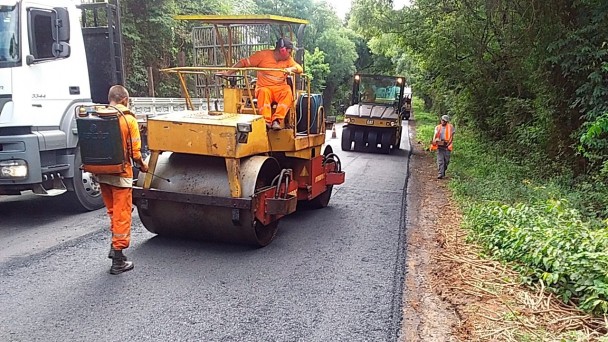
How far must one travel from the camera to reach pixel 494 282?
4867 mm

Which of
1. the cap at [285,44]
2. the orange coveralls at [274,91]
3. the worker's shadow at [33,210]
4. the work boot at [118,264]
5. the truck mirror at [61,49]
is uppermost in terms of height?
the cap at [285,44]

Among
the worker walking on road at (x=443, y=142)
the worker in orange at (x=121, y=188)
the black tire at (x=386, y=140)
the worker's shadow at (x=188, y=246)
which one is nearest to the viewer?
the worker in orange at (x=121, y=188)

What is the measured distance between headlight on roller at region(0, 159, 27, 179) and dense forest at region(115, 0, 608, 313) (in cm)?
524

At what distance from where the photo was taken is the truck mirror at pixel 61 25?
6508 millimetres

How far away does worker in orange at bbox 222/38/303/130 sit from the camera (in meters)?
6.22

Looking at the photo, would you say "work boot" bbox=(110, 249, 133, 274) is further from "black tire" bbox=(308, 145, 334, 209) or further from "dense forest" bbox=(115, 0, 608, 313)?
"dense forest" bbox=(115, 0, 608, 313)

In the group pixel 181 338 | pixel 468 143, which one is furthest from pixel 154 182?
pixel 468 143

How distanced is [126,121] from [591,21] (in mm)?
7426

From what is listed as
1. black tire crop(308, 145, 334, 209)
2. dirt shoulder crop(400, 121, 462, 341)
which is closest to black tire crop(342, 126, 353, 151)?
dirt shoulder crop(400, 121, 462, 341)

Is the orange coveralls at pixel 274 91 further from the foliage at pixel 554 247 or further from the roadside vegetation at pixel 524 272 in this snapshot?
the foliage at pixel 554 247

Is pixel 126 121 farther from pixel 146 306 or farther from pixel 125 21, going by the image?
pixel 125 21

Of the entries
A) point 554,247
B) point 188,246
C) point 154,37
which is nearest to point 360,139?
point 154,37

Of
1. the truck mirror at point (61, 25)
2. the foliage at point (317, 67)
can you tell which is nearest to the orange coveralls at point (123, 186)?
the truck mirror at point (61, 25)

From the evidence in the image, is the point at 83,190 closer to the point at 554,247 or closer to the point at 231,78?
the point at 231,78
